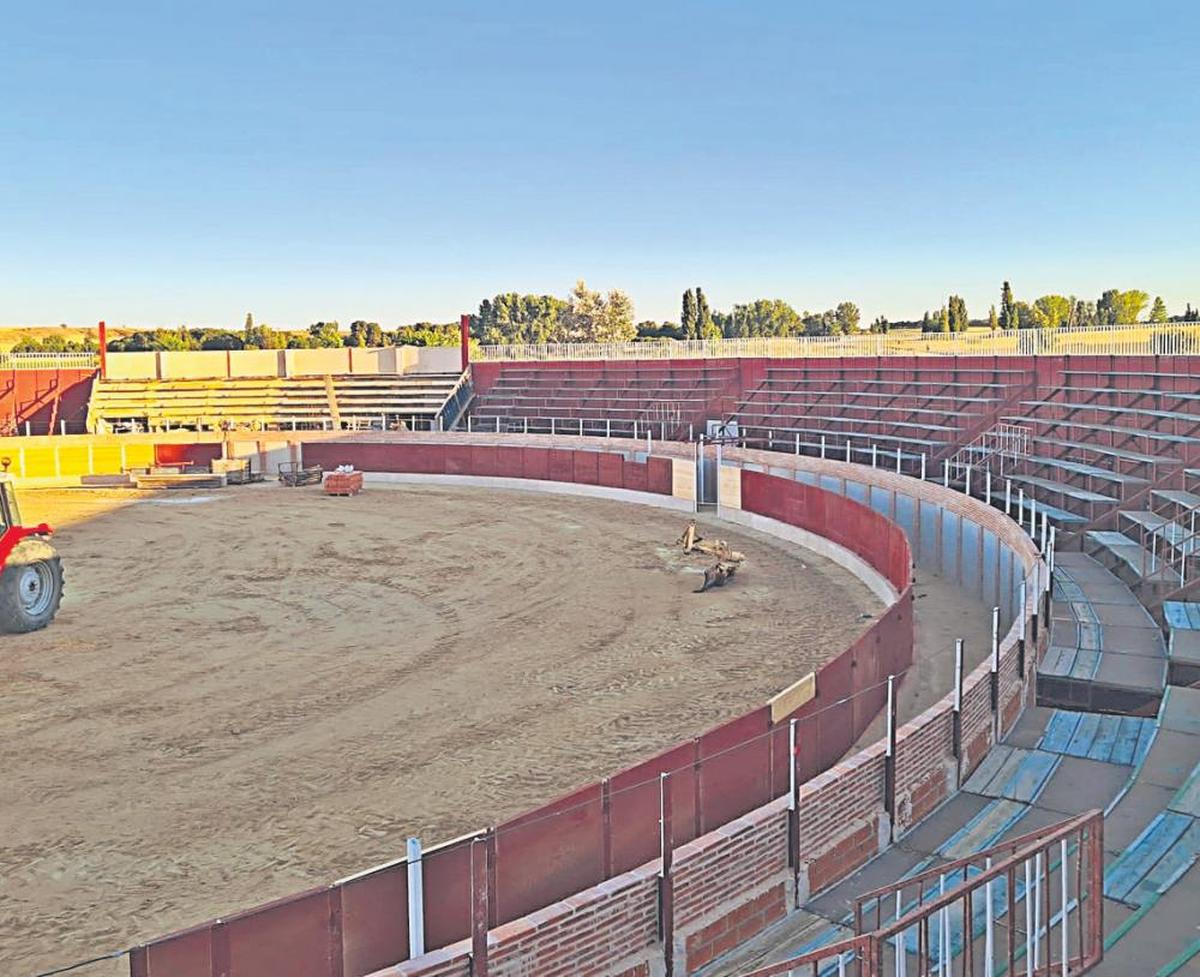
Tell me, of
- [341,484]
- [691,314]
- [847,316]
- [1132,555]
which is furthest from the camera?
[847,316]

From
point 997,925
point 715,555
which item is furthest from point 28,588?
point 997,925

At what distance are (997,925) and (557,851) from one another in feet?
10.5

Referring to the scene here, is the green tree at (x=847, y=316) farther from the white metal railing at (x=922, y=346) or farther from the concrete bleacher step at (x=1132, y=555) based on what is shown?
the concrete bleacher step at (x=1132, y=555)

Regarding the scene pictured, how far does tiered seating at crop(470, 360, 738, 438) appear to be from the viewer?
166ft

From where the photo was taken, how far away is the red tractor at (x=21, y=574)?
18.8m

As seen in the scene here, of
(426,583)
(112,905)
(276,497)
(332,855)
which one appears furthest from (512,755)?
(276,497)

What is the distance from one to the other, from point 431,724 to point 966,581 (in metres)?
12.7

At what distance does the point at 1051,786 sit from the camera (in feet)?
34.9

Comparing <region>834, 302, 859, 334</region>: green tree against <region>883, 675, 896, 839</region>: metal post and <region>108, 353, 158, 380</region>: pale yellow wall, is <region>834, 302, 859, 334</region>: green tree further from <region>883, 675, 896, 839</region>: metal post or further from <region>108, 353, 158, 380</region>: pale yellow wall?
<region>883, 675, 896, 839</region>: metal post

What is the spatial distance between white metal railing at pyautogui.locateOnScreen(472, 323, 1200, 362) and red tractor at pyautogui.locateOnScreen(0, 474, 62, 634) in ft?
89.1

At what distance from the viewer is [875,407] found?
139 feet

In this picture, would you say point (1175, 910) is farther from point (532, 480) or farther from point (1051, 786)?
point (532, 480)

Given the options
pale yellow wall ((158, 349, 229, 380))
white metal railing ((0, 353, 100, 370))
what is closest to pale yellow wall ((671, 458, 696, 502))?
pale yellow wall ((158, 349, 229, 380))

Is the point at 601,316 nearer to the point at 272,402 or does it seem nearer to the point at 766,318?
the point at 766,318
